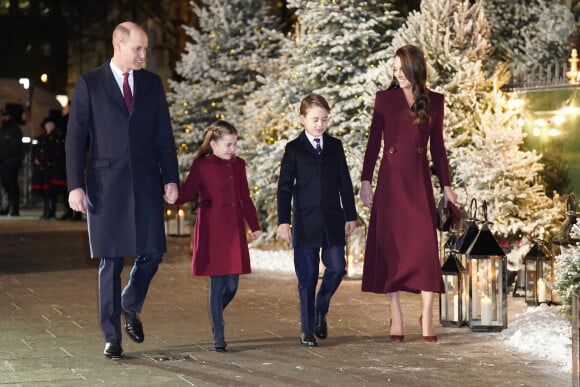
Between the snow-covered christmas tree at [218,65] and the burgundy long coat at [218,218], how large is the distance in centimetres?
1120

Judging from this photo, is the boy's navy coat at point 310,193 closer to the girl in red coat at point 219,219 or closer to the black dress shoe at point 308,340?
the girl in red coat at point 219,219

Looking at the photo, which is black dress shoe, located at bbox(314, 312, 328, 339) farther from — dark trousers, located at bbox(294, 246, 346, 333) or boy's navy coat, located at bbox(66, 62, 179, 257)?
boy's navy coat, located at bbox(66, 62, 179, 257)

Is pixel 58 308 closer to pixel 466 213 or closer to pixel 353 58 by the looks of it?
pixel 466 213

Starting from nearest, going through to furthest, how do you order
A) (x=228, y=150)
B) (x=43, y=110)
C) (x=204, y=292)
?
(x=228, y=150), (x=204, y=292), (x=43, y=110)

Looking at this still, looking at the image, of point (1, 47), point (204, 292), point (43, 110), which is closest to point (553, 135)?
point (204, 292)

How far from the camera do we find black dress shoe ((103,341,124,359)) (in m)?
8.76

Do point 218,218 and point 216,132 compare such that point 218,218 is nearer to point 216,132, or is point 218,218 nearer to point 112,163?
point 216,132

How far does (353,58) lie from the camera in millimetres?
16609

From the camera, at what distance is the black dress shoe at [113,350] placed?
8.76m

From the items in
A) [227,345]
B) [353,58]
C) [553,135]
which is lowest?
[227,345]

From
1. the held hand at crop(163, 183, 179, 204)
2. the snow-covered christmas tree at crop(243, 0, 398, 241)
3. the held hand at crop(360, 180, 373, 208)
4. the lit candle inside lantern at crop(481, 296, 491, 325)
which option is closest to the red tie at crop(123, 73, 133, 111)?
the held hand at crop(163, 183, 179, 204)

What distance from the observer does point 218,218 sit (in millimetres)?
9336

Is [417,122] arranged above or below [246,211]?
above

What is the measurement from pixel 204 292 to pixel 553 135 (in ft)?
17.1
